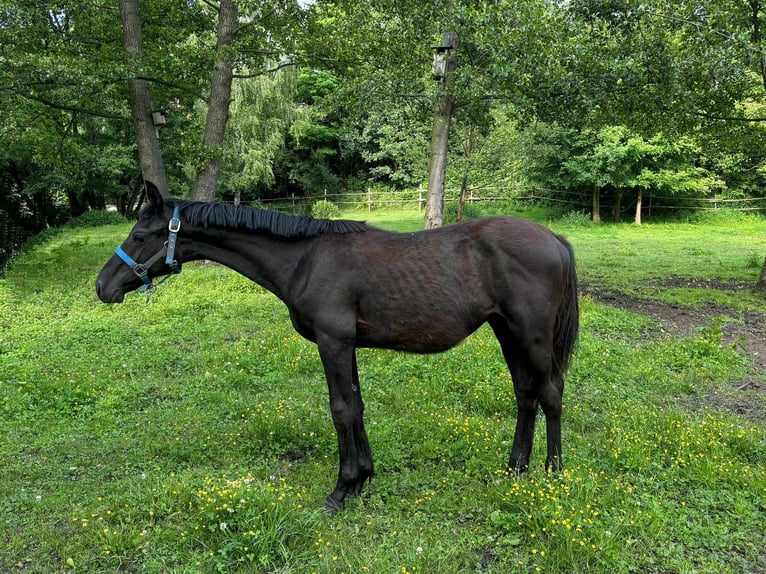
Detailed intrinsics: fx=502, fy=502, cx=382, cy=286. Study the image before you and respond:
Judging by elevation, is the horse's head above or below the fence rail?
below

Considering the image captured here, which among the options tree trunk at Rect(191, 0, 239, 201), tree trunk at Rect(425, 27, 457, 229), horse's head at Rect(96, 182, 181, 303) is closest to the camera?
horse's head at Rect(96, 182, 181, 303)

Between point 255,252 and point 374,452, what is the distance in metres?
2.01

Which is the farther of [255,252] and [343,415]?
[255,252]

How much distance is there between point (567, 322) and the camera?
3.97 m

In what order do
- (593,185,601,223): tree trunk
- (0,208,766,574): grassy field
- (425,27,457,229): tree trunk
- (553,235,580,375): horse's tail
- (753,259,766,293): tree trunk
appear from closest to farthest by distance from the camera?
(0,208,766,574): grassy field < (553,235,580,375): horse's tail < (753,259,766,293): tree trunk < (425,27,457,229): tree trunk < (593,185,601,223): tree trunk

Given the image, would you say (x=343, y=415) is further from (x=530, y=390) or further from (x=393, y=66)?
(x=393, y=66)

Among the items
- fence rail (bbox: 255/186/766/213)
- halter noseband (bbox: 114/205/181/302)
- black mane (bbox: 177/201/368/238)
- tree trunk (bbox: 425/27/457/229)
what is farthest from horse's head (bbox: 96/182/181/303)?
fence rail (bbox: 255/186/766/213)

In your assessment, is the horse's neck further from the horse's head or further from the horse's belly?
the horse's belly

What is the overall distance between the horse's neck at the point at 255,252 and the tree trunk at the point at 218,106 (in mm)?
8537

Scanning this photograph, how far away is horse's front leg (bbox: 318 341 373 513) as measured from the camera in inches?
141

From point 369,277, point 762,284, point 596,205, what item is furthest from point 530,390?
point 596,205

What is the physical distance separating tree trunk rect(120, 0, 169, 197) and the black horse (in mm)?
8975

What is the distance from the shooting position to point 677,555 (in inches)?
120

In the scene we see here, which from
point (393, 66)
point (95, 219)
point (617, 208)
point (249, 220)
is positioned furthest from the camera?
point (617, 208)
